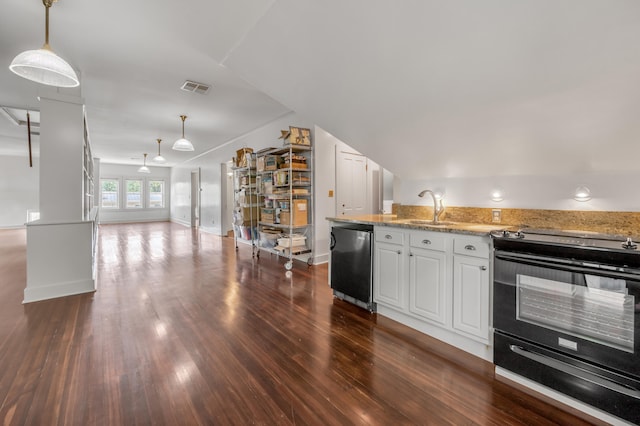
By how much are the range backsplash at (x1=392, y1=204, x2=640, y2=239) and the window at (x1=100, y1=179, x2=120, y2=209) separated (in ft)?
44.3

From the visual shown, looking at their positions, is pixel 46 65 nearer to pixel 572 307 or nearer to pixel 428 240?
pixel 428 240

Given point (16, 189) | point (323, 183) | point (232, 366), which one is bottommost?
point (232, 366)

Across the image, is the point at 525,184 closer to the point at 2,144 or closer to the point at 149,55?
the point at 149,55

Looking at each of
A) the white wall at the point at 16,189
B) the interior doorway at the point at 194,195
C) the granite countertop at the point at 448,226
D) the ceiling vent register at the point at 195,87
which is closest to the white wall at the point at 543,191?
the granite countertop at the point at 448,226

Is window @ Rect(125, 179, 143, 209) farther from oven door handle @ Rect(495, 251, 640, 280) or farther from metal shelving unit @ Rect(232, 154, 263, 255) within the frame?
oven door handle @ Rect(495, 251, 640, 280)

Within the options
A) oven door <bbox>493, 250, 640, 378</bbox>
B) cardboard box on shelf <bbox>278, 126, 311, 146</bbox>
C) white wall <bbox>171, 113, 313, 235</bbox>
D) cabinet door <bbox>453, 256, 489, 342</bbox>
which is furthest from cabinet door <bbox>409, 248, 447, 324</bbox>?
white wall <bbox>171, 113, 313, 235</bbox>

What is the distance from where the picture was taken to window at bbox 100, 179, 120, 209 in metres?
11.9

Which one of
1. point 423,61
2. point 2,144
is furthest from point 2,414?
point 2,144

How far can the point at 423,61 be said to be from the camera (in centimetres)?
191

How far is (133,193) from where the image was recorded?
12570 mm

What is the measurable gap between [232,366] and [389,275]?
150cm

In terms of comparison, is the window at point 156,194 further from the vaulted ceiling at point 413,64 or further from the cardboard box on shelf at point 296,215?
the cardboard box on shelf at point 296,215

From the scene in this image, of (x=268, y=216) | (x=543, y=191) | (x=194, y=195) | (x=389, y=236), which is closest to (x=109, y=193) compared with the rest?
(x=194, y=195)

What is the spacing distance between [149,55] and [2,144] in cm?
898
